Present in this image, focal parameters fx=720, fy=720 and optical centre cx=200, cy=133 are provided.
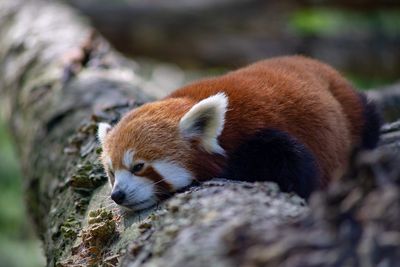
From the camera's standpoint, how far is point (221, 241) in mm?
1999

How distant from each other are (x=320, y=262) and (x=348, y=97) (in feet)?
7.43

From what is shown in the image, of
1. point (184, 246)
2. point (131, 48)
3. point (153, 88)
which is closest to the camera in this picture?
point (184, 246)

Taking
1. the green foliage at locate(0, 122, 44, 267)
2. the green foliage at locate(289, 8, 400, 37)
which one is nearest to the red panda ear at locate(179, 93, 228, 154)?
the green foliage at locate(0, 122, 44, 267)

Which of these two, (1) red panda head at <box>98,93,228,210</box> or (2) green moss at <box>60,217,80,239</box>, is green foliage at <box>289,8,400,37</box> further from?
(2) green moss at <box>60,217,80,239</box>

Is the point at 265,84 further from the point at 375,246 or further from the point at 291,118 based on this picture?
the point at 375,246

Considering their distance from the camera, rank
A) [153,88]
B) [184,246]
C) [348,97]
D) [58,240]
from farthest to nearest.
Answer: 1. [153,88]
2. [348,97]
3. [58,240]
4. [184,246]

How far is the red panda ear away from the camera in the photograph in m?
3.18

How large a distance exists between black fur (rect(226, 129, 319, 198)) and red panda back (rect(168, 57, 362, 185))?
0.16ft

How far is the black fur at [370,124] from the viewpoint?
13.0 ft

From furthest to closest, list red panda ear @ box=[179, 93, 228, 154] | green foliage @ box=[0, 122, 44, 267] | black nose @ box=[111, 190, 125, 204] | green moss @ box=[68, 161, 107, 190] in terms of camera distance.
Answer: green foliage @ box=[0, 122, 44, 267] < green moss @ box=[68, 161, 107, 190] < red panda ear @ box=[179, 93, 228, 154] < black nose @ box=[111, 190, 125, 204]

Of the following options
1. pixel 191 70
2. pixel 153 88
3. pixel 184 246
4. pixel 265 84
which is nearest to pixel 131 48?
pixel 191 70

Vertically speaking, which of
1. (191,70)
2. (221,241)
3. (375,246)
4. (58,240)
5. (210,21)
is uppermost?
(375,246)

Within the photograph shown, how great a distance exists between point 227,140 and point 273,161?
23 centimetres

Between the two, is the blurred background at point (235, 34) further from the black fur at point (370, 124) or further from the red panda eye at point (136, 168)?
the red panda eye at point (136, 168)
